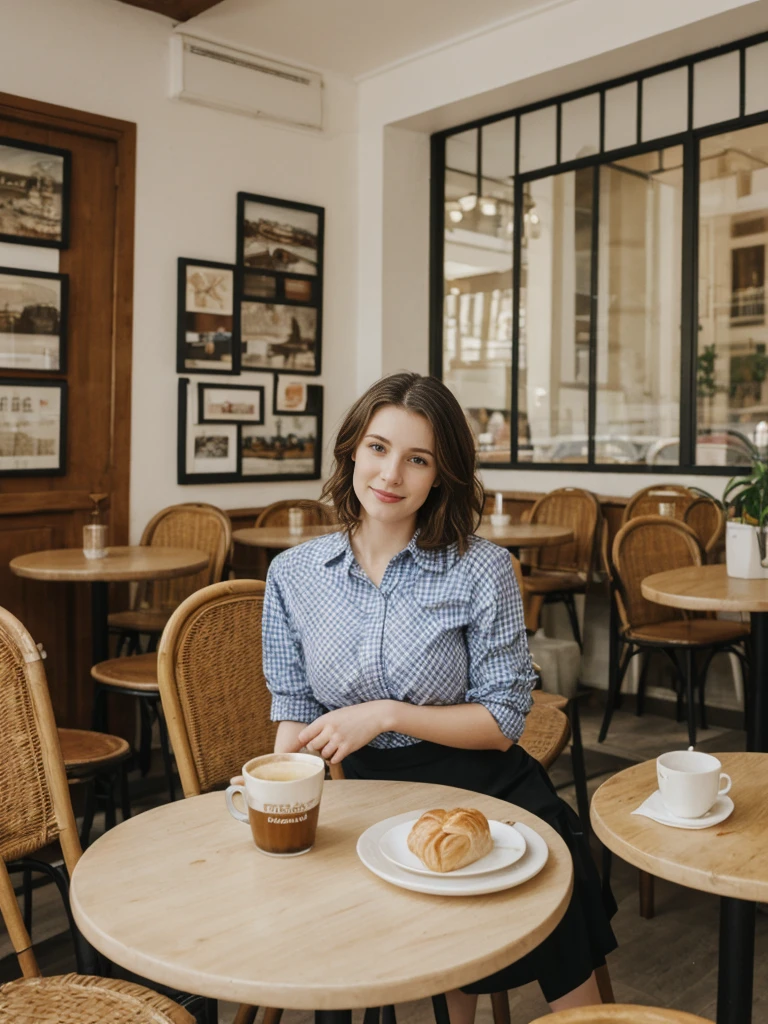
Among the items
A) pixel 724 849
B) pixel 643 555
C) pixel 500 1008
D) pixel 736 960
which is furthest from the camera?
pixel 643 555

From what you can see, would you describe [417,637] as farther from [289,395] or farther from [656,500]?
[289,395]

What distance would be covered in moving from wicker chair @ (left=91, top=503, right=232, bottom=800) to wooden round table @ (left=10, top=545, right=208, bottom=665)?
144 mm

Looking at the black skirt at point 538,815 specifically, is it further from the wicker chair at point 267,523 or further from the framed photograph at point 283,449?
the framed photograph at point 283,449

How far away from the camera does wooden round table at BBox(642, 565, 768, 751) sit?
2.78 meters

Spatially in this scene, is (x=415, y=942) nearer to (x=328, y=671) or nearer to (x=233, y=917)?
(x=233, y=917)

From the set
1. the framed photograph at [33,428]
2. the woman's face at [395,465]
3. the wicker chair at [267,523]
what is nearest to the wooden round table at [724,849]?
the woman's face at [395,465]

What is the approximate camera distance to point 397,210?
5781 millimetres

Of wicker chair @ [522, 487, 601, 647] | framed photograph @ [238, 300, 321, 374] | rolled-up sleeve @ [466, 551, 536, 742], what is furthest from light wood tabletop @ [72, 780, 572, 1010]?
framed photograph @ [238, 300, 321, 374]

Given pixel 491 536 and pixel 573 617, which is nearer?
pixel 491 536

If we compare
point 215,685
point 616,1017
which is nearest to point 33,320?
point 215,685

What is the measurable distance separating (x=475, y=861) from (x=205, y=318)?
4.25 meters

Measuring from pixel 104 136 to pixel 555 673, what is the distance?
3.30 metres

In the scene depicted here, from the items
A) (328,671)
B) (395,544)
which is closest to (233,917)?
(328,671)

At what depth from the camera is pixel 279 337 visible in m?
5.38
